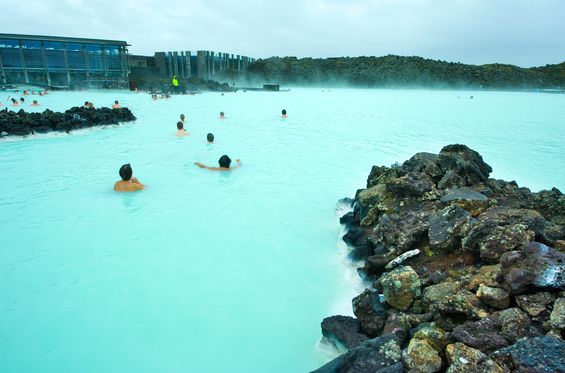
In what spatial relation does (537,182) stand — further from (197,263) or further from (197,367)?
(197,367)

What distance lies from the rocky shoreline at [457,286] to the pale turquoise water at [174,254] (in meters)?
0.71

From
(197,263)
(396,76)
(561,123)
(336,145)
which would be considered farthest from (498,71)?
(197,263)

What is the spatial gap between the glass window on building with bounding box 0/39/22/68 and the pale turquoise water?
31.3 meters

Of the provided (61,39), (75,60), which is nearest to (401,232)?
(61,39)

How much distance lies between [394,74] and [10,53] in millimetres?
53825

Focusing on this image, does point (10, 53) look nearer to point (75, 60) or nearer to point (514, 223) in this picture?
point (75, 60)

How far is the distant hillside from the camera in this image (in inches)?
2328

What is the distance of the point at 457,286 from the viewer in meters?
2.98

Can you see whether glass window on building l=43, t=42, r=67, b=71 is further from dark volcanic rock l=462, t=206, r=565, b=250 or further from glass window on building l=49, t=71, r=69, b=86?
dark volcanic rock l=462, t=206, r=565, b=250

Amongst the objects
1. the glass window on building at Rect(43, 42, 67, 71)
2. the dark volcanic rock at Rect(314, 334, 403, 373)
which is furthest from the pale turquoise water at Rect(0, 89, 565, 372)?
the glass window on building at Rect(43, 42, 67, 71)

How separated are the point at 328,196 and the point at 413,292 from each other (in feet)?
15.8

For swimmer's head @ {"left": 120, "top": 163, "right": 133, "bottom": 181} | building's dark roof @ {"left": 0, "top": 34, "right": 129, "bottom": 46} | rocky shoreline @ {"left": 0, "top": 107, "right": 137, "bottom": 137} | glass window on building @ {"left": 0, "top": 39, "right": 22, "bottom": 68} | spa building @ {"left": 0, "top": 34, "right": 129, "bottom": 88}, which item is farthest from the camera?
spa building @ {"left": 0, "top": 34, "right": 129, "bottom": 88}

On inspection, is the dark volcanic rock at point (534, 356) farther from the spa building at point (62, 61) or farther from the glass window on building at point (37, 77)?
the glass window on building at point (37, 77)

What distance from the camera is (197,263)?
16.2 feet
